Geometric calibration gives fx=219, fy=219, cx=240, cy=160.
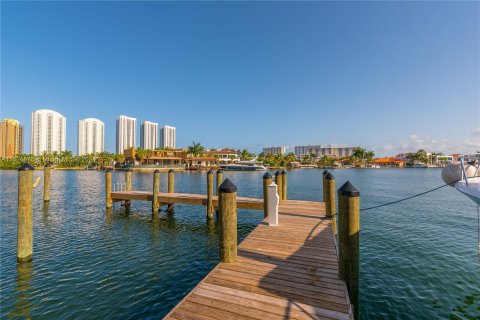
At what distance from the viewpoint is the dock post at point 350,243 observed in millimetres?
4652

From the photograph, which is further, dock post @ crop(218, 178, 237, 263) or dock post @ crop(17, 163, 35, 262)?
dock post @ crop(17, 163, 35, 262)

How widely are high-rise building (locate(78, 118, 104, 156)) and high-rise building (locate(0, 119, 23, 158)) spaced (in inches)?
1608

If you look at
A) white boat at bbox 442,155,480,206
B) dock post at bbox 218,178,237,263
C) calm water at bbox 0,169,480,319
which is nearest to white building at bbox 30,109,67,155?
calm water at bbox 0,169,480,319

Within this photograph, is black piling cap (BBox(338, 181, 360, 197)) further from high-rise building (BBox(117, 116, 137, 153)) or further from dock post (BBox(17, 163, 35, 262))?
high-rise building (BBox(117, 116, 137, 153))

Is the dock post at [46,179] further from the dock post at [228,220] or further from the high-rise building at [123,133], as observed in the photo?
the high-rise building at [123,133]

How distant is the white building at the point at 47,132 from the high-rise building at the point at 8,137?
985 centimetres

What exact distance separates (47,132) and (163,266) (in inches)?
7795

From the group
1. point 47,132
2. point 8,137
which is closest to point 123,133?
point 47,132

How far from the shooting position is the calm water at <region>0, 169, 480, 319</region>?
6285 mm

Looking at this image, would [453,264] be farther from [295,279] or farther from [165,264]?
[165,264]

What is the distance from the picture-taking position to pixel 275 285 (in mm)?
4574

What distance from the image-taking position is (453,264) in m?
9.06

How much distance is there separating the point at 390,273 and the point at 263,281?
645 centimetres

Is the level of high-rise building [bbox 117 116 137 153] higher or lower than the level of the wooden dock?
higher
